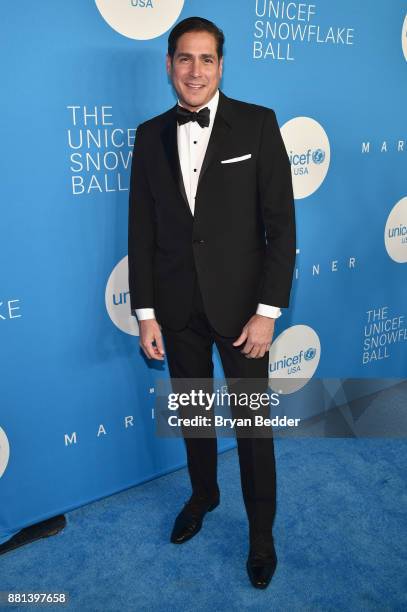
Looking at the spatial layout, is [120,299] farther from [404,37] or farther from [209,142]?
[404,37]

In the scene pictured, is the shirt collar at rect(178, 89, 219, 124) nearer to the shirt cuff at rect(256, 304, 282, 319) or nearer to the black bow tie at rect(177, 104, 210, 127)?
the black bow tie at rect(177, 104, 210, 127)

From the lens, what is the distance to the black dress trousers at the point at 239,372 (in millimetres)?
2123

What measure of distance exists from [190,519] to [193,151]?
1.52 metres

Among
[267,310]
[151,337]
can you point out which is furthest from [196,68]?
[151,337]

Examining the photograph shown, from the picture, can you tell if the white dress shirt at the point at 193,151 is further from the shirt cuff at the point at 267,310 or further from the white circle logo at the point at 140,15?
the white circle logo at the point at 140,15

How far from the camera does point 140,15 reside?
2137mm

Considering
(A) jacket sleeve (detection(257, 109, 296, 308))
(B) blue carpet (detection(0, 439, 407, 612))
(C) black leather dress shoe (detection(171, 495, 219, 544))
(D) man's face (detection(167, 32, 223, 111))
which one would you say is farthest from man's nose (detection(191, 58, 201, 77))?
(B) blue carpet (detection(0, 439, 407, 612))

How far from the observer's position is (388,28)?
2844mm

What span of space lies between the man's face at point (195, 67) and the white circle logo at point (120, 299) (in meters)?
0.78

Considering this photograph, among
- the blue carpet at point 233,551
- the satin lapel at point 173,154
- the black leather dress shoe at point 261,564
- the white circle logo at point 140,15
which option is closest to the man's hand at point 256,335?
the satin lapel at point 173,154

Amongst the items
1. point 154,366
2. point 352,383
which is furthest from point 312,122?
point 352,383

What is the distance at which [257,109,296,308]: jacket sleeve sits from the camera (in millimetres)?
1933

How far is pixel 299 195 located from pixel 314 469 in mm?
1378

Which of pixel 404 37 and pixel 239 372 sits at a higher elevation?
pixel 404 37
